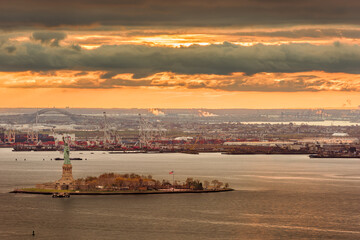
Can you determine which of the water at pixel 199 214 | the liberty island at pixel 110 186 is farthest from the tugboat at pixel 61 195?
the liberty island at pixel 110 186

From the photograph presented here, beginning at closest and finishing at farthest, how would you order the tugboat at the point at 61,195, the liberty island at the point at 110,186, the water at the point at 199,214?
1. the water at the point at 199,214
2. the tugboat at the point at 61,195
3. the liberty island at the point at 110,186

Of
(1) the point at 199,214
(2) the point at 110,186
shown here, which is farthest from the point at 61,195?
(1) the point at 199,214

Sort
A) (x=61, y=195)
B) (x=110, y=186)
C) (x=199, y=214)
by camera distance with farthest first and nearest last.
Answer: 1. (x=110, y=186)
2. (x=61, y=195)
3. (x=199, y=214)

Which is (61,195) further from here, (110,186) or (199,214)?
(199,214)

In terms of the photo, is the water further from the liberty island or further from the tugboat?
the liberty island

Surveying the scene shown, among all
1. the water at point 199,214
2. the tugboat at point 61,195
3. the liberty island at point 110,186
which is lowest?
the water at point 199,214

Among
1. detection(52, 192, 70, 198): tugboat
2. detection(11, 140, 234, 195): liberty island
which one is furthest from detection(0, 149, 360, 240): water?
detection(11, 140, 234, 195): liberty island

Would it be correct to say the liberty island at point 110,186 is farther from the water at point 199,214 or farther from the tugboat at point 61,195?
the water at point 199,214

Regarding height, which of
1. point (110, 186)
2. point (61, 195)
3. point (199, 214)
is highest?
point (110, 186)

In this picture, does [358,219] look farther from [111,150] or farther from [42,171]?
[111,150]

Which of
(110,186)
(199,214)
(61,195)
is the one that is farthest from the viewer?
(110,186)

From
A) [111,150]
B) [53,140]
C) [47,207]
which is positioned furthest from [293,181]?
[53,140]
